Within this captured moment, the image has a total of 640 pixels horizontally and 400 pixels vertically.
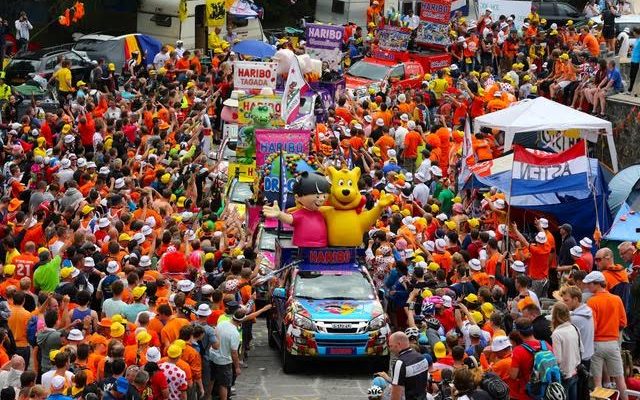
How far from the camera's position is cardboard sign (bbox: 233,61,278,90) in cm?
3275

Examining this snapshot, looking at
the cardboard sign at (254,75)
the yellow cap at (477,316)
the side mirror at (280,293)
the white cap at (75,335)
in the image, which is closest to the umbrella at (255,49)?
the cardboard sign at (254,75)

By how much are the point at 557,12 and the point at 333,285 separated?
30294mm

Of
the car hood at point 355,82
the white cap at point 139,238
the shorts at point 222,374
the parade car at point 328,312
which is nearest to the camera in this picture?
the shorts at point 222,374

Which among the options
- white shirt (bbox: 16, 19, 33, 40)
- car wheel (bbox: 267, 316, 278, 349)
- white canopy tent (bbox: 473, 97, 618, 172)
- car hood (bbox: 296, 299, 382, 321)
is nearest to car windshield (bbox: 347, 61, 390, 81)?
white shirt (bbox: 16, 19, 33, 40)

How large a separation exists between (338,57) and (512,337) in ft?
72.4

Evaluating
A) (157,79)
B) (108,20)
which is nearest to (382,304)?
(157,79)

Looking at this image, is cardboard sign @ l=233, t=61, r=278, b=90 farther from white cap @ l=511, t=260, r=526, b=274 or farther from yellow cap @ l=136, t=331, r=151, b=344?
yellow cap @ l=136, t=331, r=151, b=344

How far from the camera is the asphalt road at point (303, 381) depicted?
2025cm

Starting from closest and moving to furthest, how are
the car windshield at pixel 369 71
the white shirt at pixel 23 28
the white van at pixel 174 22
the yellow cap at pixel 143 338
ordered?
the yellow cap at pixel 143 338 < the car windshield at pixel 369 71 < the white shirt at pixel 23 28 < the white van at pixel 174 22

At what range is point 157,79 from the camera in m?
37.3

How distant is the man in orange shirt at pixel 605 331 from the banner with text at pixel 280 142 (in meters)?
9.99

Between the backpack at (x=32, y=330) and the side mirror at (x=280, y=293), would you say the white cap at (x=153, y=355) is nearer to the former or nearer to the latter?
the backpack at (x=32, y=330)

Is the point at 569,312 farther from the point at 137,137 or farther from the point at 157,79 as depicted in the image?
the point at 157,79

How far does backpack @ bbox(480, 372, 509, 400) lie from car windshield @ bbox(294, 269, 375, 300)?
574 centimetres
